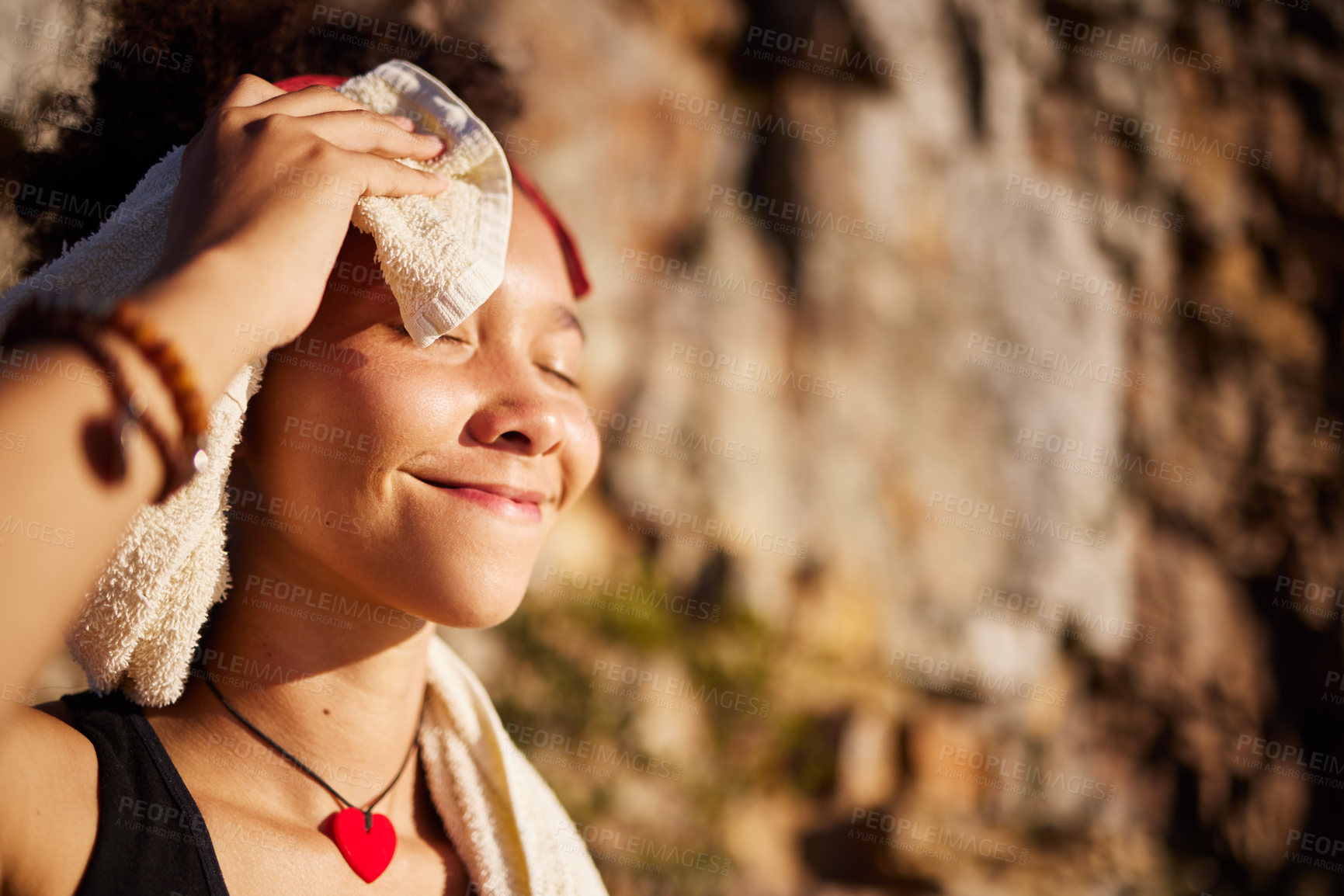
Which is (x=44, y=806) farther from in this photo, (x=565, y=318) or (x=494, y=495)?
(x=565, y=318)

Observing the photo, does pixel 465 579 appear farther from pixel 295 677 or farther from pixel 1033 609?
pixel 1033 609

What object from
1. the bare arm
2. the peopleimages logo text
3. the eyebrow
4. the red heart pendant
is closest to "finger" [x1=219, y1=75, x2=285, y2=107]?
the bare arm

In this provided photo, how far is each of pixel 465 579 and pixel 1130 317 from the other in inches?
202

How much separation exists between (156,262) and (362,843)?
0.87m

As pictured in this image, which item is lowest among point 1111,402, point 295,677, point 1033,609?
point 1033,609

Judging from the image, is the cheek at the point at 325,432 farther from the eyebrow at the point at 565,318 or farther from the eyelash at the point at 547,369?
the eyebrow at the point at 565,318

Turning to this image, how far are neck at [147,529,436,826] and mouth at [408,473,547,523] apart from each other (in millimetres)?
211

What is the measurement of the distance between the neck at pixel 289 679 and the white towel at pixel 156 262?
0.06 meters

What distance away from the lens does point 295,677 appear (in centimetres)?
125

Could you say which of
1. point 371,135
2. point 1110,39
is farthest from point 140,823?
point 1110,39

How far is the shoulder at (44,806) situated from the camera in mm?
901

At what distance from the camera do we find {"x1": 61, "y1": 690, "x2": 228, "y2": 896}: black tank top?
1.00 metres

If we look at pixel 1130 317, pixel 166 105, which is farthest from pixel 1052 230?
pixel 166 105

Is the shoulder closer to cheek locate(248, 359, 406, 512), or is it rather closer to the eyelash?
cheek locate(248, 359, 406, 512)
